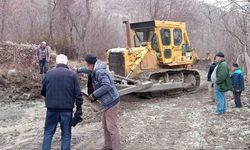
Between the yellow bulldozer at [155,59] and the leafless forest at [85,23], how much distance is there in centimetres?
621

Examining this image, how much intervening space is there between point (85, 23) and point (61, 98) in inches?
858

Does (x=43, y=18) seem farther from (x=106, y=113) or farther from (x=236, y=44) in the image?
(x=106, y=113)

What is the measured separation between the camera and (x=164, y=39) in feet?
46.6

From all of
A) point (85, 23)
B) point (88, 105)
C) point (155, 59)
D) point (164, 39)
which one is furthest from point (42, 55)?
point (85, 23)

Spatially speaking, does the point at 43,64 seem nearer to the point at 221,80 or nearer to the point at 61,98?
the point at 221,80

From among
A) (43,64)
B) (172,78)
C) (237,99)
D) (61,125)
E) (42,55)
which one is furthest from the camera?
(43,64)

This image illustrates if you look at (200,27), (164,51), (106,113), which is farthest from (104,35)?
(106,113)

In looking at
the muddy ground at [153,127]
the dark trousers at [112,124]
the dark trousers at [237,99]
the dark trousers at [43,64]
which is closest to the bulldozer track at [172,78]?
the muddy ground at [153,127]

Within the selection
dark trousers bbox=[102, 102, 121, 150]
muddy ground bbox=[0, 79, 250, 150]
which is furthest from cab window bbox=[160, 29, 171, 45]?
dark trousers bbox=[102, 102, 121, 150]

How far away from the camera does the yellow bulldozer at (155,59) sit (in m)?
13.0

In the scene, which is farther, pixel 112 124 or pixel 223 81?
pixel 223 81

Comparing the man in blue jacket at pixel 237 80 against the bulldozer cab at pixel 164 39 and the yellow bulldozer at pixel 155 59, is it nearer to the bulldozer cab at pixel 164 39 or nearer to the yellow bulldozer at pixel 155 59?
the yellow bulldozer at pixel 155 59

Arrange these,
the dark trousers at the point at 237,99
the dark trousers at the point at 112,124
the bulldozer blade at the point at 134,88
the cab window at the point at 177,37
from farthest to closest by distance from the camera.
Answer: the cab window at the point at 177,37, the bulldozer blade at the point at 134,88, the dark trousers at the point at 237,99, the dark trousers at the point at 112,124

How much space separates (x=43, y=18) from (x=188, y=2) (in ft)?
51.4
